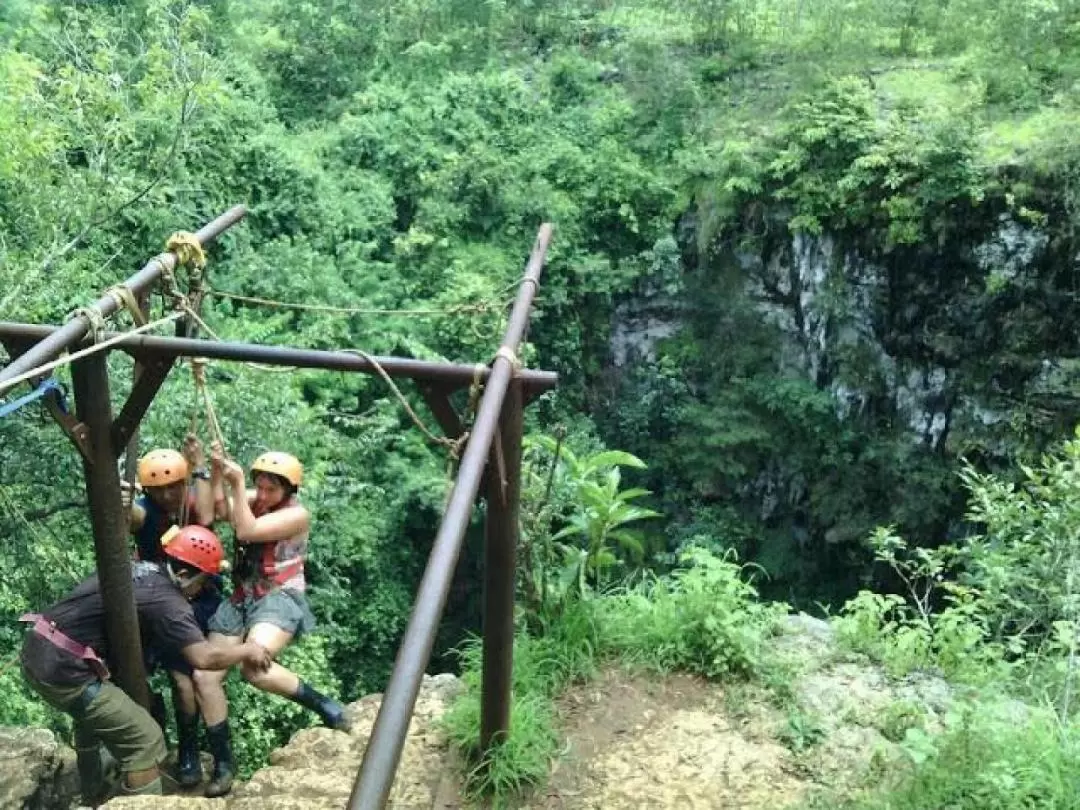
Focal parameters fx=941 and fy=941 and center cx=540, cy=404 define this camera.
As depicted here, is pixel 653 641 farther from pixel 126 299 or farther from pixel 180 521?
pixel 126 299

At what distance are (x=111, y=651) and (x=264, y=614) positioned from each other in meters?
0.53

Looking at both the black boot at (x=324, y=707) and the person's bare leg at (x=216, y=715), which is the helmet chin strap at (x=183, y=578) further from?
the black boot at (x=324, y=707)

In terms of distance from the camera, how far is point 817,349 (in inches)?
467

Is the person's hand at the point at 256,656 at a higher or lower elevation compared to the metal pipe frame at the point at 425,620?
lower

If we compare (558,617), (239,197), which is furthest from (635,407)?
(558,617)

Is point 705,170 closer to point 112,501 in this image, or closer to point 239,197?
point 239,197

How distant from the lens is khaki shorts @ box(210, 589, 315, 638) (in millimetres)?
3543

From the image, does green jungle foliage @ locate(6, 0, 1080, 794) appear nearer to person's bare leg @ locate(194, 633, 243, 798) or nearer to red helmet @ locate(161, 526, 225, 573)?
person's bare leg @ locate(194, 633, 243, 798)

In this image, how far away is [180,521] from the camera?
362cm

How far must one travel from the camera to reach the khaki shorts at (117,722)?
3244 mm

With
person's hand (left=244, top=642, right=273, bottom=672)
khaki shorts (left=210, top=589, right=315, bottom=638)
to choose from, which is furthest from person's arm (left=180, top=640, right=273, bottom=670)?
khaki shorts (left=210, top=589, right=315, bottom=638)

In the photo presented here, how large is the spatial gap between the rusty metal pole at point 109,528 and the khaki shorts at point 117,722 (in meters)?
0.06

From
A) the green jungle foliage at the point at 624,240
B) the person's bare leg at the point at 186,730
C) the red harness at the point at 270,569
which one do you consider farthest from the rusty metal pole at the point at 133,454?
the green jungle foliage at the point at 624,240

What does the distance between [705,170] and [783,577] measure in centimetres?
532
